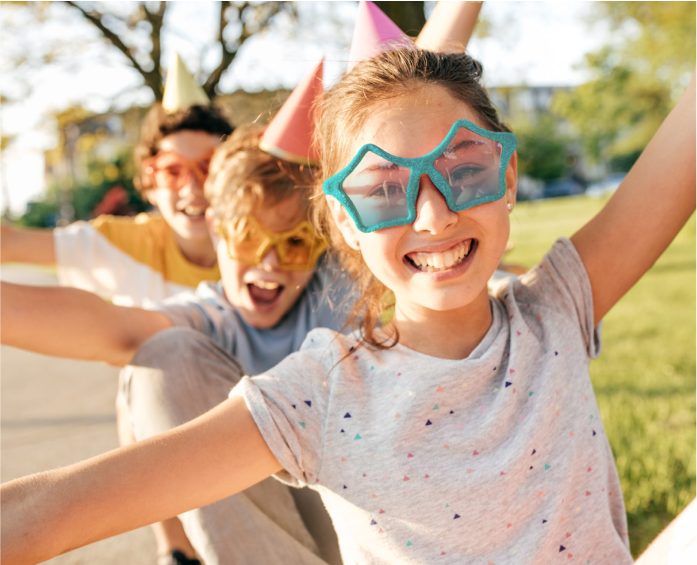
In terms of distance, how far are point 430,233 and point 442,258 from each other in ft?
0.20

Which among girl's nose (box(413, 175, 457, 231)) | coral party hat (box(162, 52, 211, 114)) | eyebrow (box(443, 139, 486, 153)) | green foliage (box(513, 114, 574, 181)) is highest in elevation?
eyebrow (box(443, 139, 486, 153))

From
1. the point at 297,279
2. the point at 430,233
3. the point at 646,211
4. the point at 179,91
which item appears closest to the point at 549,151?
the point at 179,91

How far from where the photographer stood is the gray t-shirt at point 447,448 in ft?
4.59

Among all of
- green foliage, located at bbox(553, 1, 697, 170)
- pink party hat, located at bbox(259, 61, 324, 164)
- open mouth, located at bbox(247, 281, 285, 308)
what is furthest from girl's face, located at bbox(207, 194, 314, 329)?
green foliage, located at bbox(553, 1, 697, 170)

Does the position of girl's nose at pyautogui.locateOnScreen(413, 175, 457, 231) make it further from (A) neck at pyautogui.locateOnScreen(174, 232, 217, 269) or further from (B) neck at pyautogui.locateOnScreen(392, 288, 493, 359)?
(A) neck at pyautogui.locateOnScreen(174, 232, 217, 269)

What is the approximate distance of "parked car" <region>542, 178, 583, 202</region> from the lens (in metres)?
59.9

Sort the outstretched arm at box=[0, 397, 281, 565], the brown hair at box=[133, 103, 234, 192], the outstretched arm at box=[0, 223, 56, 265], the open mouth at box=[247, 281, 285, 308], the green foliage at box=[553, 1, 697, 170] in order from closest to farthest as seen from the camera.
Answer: the outstretched arm at box=[0, 397, 281, 565]
the open mouth at box=[247, 281, 285, 308]
the outstretched arm at box=[0, 223, 56, 265]
the brown hair at box=[133, 103, 234, 192]
the green foliage at box=[553, 1, 697, 170]

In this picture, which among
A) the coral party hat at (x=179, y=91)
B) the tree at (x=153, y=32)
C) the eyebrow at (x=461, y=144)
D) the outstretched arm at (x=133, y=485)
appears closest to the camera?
the outstretched arm at (x=133, y=485)

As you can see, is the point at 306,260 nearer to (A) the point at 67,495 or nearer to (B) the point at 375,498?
(B) the point at 375,498

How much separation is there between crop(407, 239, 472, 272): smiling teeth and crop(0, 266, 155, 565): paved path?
1918 mm

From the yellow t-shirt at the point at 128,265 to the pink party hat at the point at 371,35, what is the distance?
5.49 feet

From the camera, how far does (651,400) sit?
3.84 meters

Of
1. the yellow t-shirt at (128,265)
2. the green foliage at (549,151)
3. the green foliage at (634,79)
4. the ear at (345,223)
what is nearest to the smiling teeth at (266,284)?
the ear at (345,223)

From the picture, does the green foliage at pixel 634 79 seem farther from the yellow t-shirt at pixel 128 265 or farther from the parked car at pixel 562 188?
the parked car at pixel 562 188
